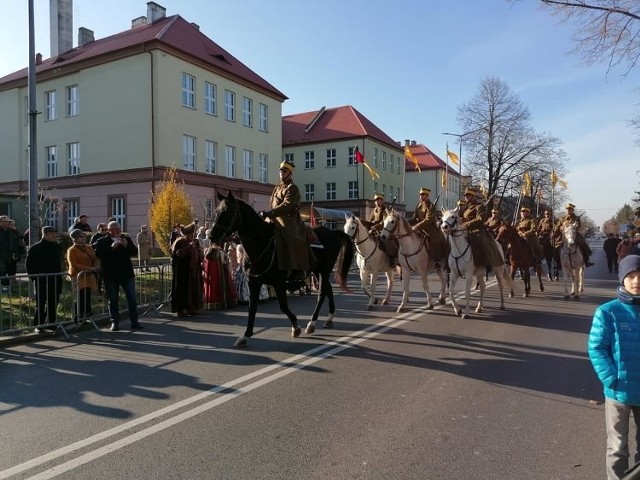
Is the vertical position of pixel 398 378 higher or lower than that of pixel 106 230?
lower

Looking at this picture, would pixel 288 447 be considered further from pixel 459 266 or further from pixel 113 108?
pixel 113 108

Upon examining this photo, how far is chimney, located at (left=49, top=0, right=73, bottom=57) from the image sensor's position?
3875cm

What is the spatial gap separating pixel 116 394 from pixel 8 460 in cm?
164

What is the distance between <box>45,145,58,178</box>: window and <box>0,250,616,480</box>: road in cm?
3087

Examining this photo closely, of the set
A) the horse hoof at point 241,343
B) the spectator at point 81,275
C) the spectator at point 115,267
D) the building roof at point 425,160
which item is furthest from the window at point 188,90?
the building roof at point 425,160

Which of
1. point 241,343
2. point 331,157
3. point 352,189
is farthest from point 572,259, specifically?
point 331,157

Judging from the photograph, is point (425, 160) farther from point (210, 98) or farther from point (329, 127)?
point (210, 98)

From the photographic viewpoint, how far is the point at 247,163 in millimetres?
37719

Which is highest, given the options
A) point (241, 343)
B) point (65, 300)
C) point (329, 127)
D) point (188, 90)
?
point (329, 127)

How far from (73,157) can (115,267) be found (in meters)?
29.1

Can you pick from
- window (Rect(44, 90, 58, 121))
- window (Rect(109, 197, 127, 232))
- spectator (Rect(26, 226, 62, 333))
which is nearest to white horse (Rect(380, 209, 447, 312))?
spectator (Rect(26, 226, 62, 333))

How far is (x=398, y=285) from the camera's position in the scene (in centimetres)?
1720

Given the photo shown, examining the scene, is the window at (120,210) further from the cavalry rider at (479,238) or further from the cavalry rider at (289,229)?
the cavalry rider at (289,229)

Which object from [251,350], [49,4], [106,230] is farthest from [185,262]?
[49,4]
